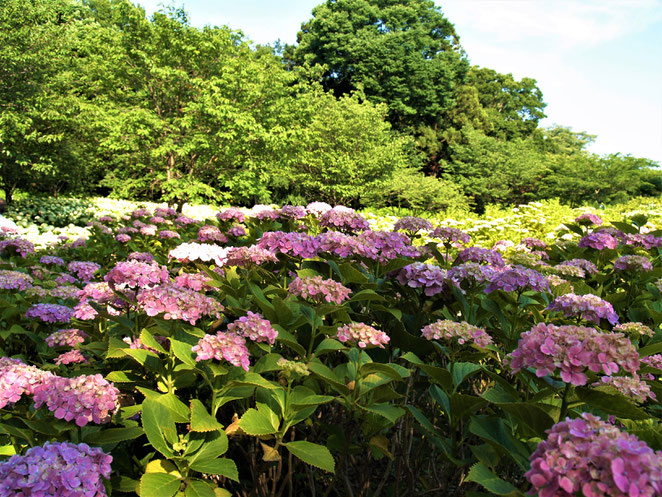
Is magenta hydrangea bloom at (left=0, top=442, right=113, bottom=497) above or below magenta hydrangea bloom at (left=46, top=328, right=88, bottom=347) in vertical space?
above

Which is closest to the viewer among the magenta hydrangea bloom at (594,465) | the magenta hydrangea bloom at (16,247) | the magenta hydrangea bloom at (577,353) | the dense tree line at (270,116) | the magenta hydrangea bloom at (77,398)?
the magenta hydrangea bloom at (594,465)

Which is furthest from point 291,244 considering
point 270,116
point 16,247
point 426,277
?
point 270,116

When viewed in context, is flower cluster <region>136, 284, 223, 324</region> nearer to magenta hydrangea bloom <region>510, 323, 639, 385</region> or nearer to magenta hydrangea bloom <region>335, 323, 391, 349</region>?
magenta hydrangea bloom <region>335, 323, 391, 349</region>

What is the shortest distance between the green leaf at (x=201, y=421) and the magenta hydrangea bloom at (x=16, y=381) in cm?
47

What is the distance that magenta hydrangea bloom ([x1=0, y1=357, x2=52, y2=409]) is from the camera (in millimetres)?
1313

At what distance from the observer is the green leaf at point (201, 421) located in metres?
1.30

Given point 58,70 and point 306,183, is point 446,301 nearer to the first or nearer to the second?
point 58,70

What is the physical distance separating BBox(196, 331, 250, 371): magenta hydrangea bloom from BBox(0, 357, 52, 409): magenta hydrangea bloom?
0.49 metres

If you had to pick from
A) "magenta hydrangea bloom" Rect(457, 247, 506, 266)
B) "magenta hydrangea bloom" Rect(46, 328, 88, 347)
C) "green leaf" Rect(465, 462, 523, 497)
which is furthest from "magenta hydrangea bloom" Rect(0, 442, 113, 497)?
"magenta hydrangea bloom" Rect(457, 247, 506, 266)

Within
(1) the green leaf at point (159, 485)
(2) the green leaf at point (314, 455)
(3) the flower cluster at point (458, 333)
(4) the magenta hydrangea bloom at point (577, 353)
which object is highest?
(4) the magenta hydrangea bloom at point (577, 353)

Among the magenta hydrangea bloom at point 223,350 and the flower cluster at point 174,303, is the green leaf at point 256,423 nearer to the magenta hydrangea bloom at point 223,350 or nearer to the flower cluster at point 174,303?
the magenta hydrangea bloom at point 223,350

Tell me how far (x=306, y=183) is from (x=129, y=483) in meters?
19.8

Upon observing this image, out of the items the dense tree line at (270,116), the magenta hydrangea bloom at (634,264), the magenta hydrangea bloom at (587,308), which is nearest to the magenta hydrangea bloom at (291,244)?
the magenta hydrangea bloom at (587,308)

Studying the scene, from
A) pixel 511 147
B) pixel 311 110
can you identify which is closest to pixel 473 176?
Result: pixel 511 147
